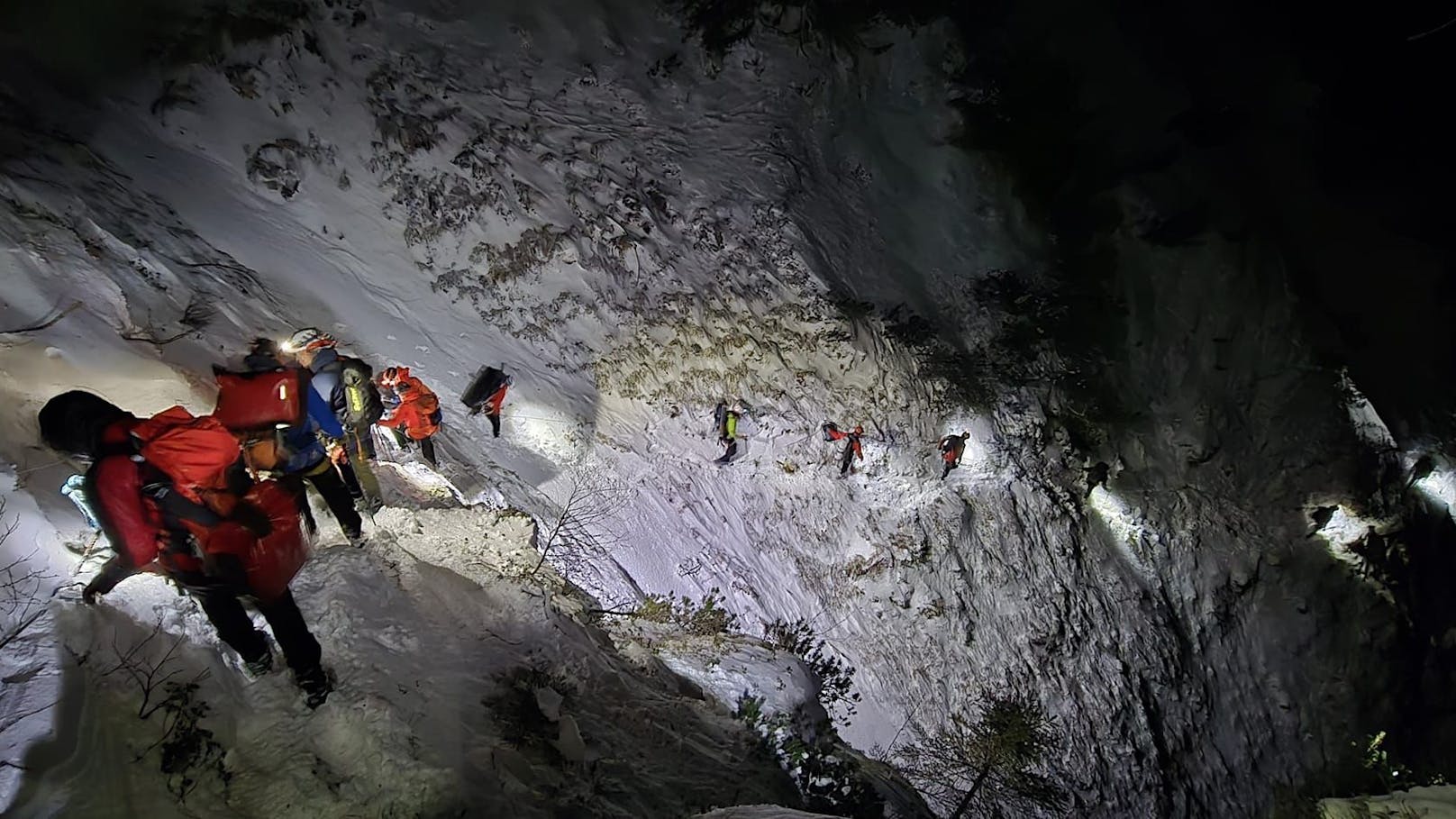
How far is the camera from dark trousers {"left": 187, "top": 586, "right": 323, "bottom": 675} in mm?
3811

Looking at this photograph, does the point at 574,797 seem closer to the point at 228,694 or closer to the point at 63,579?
the point at 228,694

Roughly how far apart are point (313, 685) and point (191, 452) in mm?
2004

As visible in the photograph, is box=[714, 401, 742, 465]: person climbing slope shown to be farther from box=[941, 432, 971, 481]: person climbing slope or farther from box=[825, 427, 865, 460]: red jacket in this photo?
box=[941, 432, 971, 481]: person climbing slope

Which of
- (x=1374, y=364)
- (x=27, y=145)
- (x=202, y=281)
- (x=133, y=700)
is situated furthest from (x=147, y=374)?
(x=1374, y=364)

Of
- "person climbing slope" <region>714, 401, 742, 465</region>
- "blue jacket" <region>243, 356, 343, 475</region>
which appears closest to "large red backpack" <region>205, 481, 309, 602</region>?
"blue jacket" <region>243, 356, 343, 475</region>

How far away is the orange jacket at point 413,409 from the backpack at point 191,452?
12.1ft

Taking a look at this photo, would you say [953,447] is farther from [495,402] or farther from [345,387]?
[345,387]

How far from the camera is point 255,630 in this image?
4281 millimetres

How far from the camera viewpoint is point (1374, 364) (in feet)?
28.9

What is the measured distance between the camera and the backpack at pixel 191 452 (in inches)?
134

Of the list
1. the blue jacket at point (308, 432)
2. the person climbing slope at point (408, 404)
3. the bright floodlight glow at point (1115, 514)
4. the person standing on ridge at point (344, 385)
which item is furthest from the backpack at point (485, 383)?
the bright floodlight glow at point (1115, 514)

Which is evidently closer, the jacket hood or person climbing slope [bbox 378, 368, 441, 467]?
the jacket hood

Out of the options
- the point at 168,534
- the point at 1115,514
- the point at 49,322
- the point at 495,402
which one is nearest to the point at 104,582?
the point at 168,534

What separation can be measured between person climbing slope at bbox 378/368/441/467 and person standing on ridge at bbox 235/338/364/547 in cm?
131
